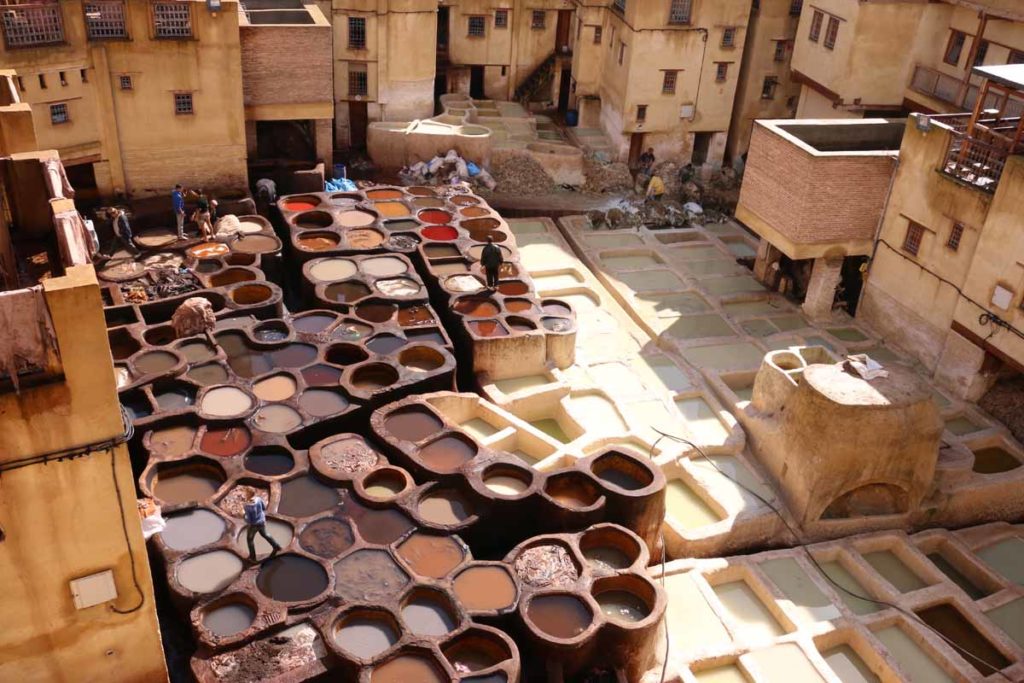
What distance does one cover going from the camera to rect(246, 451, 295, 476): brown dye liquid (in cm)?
1906

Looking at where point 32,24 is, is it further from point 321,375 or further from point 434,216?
point 321,375

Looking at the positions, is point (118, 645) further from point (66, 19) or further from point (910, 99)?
point (910, 99)

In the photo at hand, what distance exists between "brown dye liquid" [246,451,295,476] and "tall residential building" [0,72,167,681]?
198 inches

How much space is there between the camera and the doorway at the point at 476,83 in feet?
127

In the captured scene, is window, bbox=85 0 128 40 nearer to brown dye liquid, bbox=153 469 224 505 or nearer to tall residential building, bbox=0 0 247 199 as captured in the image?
tall residential building, bbox=0 0 247 199

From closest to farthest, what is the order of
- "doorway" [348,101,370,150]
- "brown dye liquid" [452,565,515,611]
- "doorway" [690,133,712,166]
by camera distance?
"brown dye liquid" [452,565,515,611]
"doorway" [348,101,370,150]
"doorway" [690,133,712,166]

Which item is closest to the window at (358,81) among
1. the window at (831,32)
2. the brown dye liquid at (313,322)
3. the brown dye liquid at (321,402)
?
the brown dye liquid at (313,322)

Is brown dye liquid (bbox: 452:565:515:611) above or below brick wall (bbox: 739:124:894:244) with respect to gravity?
below

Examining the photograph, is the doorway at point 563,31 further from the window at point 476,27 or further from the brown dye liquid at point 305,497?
the brown dye liquid at point 305,497

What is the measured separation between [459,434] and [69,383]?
9.73 metres

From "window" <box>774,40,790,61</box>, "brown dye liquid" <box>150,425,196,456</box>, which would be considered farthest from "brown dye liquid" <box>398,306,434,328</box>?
"window" <box>774,40,790,61</box>

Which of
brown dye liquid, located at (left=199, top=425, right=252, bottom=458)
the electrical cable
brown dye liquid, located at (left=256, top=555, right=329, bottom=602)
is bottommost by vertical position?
the electrical cable

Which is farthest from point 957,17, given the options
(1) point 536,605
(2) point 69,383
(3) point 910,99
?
(2) point 69,383

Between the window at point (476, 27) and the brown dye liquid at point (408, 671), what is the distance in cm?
2760
